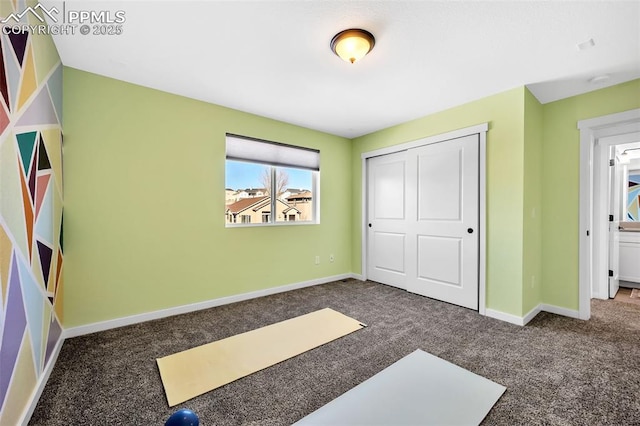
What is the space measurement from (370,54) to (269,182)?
2.21 m

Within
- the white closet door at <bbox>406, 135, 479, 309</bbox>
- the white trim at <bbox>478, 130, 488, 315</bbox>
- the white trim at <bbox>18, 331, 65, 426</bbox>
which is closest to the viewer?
the white trim at <bbox>18, 331, 65, 426</bbox>

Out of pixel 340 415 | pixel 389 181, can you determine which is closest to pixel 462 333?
pixel 340 415

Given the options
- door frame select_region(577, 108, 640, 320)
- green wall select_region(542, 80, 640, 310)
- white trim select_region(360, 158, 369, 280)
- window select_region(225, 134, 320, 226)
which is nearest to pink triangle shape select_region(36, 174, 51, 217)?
window select_region(225, 134, 320, 226)

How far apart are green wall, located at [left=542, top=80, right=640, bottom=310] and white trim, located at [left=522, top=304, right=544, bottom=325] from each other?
0.14 metres

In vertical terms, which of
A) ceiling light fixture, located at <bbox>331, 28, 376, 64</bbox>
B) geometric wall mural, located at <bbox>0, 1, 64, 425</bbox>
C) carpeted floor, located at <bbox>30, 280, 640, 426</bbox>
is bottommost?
carpeted floor, located at <bbox>30, 280, 640, 426</bbox>

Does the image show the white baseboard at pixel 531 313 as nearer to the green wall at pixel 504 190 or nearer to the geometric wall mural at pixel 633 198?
the green wall at pixel 504 190

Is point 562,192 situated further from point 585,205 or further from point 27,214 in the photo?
point 27,214

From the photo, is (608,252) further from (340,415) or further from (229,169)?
(229,169)

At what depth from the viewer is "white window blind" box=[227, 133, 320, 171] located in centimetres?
347

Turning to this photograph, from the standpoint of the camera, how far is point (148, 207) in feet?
9.27

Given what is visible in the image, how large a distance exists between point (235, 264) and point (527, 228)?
3371 mm

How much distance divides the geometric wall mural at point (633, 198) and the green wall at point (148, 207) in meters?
6.00

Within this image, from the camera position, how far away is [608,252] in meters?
3.67

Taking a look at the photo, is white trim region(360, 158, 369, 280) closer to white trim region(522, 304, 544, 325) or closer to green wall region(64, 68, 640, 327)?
green wall region(64, 68, 640, 327)
